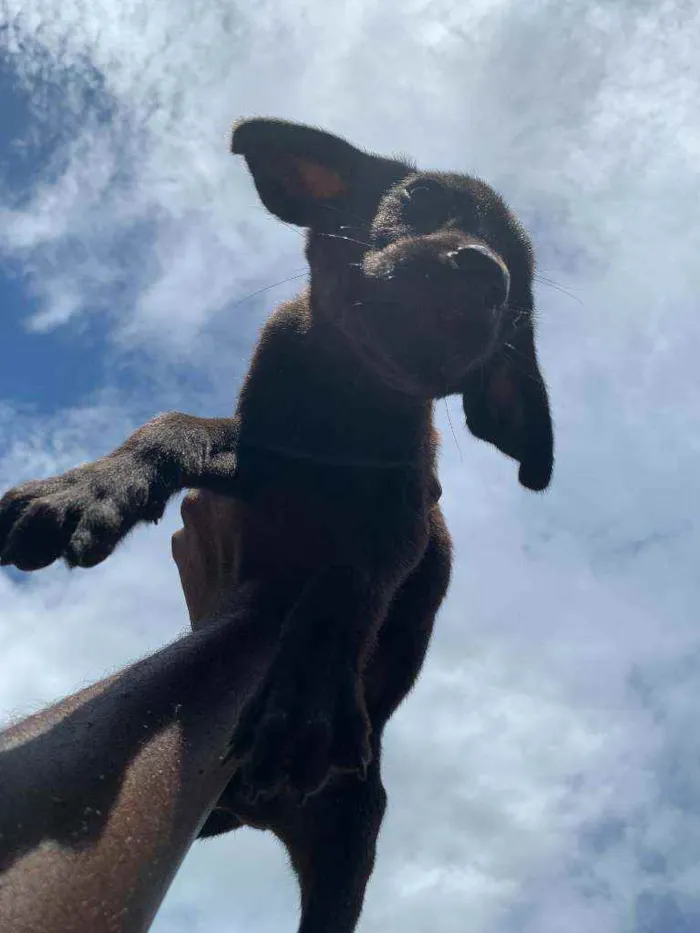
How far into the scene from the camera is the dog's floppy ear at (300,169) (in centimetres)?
511

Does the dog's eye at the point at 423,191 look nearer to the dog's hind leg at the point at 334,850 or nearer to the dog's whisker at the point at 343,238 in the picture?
the dog's whisker at the point at 343,238

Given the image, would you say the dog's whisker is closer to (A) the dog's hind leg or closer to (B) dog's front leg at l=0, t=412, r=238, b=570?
(B) dog's front leg at l=0, t=412, r=238, b=570

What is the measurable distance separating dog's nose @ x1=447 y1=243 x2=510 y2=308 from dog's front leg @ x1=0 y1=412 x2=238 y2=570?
1374 millimetres

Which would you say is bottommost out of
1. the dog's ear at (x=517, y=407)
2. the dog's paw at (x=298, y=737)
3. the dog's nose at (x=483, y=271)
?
the dog's paw at (x=298, y=737)

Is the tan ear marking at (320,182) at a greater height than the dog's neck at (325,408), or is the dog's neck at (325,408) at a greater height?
the tan ear marking at (320,182)

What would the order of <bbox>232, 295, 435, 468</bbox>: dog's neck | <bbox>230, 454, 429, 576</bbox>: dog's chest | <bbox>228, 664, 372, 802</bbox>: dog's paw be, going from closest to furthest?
<bbox>228, 664, 372, 802</bbox>: dog's paw
<bbox>230, 454, 429, 576</bbox>: dog's chest
<bbox>232, 295, 435, 468</bbox>: dog's neck

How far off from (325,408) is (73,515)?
5.52 feet

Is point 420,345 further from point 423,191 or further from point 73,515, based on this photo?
point 73,515

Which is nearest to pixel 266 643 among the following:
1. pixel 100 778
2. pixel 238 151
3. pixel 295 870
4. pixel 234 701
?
pixel 234 701

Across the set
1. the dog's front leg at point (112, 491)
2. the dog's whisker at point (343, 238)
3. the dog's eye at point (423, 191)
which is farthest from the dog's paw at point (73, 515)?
the dog's eye at point (423, 191)

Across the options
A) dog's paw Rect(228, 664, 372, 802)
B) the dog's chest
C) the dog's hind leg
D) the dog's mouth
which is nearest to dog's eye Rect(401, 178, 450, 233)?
the dog's mouth

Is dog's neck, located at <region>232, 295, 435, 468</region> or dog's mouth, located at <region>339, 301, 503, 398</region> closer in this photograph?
dog's mouth, located at <region>339, 301, 503, 398</region>

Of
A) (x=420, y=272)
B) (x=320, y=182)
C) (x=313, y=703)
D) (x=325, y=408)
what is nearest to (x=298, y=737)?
(x=313, y=703)

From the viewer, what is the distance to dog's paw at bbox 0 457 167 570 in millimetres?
3273
